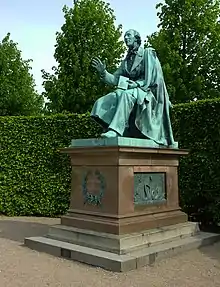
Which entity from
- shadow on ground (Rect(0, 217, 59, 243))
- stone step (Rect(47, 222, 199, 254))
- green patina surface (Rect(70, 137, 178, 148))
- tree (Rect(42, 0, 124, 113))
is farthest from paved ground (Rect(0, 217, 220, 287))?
tree (Rect(42, 0, 124, 113))

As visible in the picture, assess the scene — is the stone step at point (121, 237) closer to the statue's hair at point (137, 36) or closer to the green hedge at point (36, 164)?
the statue's hair at point (137, 36)

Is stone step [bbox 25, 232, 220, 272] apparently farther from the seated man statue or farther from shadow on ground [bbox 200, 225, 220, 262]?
the seated man statue

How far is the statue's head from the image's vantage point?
22.5ft

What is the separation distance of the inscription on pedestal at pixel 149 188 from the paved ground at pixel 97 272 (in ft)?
3.14

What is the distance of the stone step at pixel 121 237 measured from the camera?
5538mm

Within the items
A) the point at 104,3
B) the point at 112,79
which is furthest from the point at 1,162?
the point at 104,3

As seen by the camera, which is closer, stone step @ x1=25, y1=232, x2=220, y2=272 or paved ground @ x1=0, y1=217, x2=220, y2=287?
paved ground @ x1=0, y1=217, x2=220, y2=287

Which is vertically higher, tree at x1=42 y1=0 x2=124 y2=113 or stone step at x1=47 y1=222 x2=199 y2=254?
tree at x1=42 y1=0 x2=124 y2=113

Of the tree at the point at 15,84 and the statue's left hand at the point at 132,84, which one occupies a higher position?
the tree at the point at 15,84

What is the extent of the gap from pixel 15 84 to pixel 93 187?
14.6 m

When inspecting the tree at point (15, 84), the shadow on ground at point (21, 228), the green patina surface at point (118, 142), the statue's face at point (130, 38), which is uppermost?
the tree at point (15, 84)

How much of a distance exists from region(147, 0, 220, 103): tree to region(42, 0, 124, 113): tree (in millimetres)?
2055

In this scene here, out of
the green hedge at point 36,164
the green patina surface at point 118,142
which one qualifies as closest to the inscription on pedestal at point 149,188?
the green patina surface at point 118,142

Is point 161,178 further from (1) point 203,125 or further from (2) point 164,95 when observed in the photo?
(1) point 203,125
